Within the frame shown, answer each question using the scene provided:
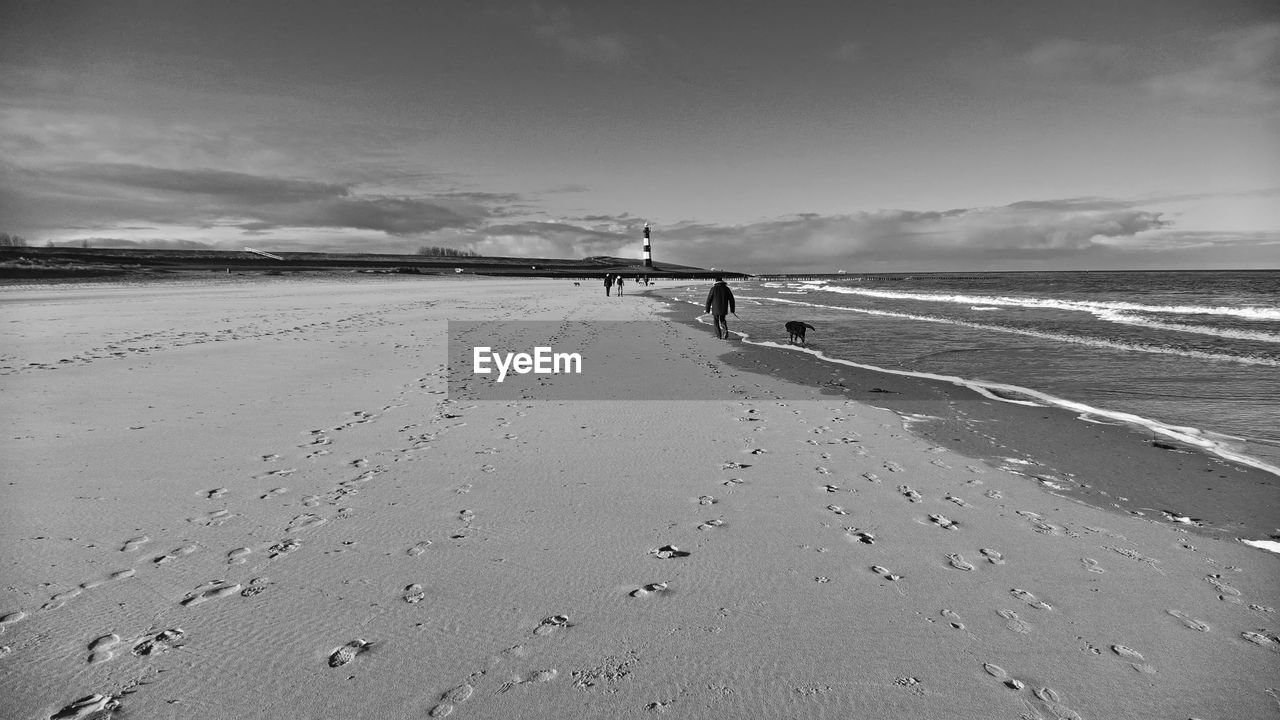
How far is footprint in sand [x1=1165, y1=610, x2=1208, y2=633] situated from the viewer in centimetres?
346

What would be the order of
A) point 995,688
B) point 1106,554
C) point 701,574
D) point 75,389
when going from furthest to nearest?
1. point 75,389
2. point 1106,554
3. point 701,574
4. point 995,688

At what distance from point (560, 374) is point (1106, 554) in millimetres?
9578

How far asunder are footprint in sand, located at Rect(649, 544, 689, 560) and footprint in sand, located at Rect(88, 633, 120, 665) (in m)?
3.30

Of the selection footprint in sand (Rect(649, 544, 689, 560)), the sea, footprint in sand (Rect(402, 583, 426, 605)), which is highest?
the sea

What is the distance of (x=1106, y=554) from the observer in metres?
4.41

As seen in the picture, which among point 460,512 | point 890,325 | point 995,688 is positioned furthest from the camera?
point 890,325

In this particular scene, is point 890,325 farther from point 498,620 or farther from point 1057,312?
point 498,620

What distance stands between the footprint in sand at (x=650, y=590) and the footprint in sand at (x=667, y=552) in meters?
0.41

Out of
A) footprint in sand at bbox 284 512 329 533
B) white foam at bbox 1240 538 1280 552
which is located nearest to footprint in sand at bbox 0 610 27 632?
footprint in sand at bbox 284 512 329 533

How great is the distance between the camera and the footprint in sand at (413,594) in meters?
3.75

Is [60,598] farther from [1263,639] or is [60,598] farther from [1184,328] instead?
[1184,328]

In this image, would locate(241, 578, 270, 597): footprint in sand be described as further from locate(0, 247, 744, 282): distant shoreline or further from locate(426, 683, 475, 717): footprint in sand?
locate(0, 247, 744, 282): distant shoreline

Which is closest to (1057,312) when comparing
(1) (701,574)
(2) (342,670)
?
(1) (701,574)

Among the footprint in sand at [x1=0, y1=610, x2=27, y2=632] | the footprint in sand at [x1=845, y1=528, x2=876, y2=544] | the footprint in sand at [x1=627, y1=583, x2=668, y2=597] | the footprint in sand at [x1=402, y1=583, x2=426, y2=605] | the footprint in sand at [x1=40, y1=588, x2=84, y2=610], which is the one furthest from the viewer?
the footprint in sand at [x1=845, y1=528, x2=876, y2=544]
